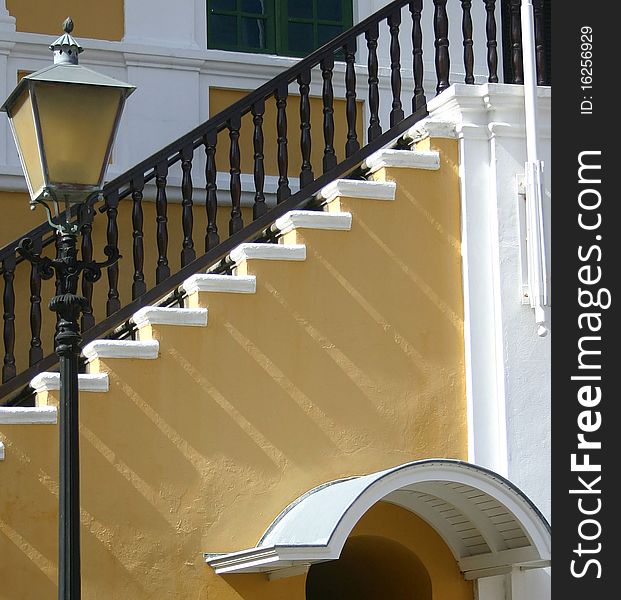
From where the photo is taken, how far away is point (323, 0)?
45.0 feet

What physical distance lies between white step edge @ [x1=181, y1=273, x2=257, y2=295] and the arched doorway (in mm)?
1844

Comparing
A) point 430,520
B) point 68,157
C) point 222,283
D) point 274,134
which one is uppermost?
point 274,134

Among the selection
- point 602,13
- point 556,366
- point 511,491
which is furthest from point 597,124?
point 511,491

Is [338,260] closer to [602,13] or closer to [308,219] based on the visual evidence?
[308,219]

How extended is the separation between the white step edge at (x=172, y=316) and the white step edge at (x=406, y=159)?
1.67 meters

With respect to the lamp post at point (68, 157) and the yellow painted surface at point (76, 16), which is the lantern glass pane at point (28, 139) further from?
the yellow painted surface at point (76, 16)

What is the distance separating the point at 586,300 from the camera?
31.5 ft

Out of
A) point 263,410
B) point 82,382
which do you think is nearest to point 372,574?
point 263,410

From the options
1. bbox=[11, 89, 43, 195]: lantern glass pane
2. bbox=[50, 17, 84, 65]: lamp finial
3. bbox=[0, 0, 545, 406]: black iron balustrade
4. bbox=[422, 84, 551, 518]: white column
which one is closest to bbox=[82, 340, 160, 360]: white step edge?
bbox=[0, 0, 545, 406]: black iron balustrade

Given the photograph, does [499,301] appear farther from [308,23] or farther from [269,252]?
[308,23]

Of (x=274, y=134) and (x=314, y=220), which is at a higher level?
(x=274, y=134)

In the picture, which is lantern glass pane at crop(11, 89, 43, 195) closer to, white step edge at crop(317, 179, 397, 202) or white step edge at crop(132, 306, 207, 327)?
white step edge at crop(132, 306, 207, 327)

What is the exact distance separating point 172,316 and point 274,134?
354 centimetres

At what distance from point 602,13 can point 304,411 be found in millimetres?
3155
